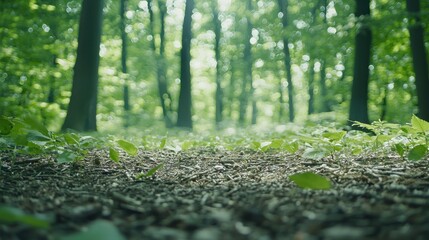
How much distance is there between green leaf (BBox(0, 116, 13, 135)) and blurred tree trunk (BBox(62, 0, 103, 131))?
405 centimetres

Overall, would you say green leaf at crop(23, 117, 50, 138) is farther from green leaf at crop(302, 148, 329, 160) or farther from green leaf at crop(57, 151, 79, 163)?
green leaf at crop(302, 148, 329, 160)

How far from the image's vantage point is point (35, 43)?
9.40 meters

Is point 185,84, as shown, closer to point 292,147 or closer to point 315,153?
point 292,147

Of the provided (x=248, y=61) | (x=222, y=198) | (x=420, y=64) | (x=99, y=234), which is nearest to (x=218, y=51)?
(x=248, y=61)

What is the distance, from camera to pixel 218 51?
21000 mm

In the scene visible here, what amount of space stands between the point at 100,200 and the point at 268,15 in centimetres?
1446

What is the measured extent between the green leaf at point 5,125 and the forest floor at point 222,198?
1.00ft

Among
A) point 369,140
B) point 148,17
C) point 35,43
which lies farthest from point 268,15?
point 369,140

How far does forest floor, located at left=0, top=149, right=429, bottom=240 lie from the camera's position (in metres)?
1.20

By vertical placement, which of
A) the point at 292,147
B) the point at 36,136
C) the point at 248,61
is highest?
the point at 248,61

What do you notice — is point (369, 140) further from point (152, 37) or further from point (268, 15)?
point (152, 37)

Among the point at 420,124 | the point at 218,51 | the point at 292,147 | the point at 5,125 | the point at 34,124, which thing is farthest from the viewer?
the point at 218,51

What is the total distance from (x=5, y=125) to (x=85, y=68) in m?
4.29

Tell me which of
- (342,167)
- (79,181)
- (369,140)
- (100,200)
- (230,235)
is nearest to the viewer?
(230,235)
